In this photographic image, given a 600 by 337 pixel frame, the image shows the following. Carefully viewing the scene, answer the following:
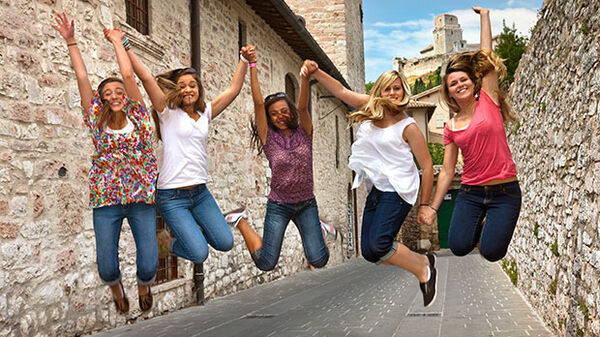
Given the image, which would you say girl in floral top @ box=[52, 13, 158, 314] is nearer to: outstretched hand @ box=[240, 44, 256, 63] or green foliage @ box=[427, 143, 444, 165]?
outstretched hand @ box=[240, 44, 256, 63]

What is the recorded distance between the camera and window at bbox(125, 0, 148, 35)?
8906 millimetres

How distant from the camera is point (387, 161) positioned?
12.2 feet

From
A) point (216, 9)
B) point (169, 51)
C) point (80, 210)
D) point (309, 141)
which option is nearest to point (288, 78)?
point (216, 9)

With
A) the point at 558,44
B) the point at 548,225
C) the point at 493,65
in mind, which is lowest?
the point at 548,225

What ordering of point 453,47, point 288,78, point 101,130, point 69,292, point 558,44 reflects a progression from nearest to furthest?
point 101,130, point 558,44, point 69,292, point 288,78, point 453,47

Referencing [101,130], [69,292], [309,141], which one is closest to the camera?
[101,130]

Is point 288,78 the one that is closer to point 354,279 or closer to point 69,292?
point 354,279

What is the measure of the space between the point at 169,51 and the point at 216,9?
2054mm

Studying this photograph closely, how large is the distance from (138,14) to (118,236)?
21.1ft

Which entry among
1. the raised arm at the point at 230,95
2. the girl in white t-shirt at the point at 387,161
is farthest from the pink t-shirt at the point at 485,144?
the raised arm at the point at 230,95

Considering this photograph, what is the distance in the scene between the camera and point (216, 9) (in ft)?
37.1

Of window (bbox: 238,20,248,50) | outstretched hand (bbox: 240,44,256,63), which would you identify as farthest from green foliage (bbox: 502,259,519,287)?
outstretched hand (bbox: 240,44,256,63)

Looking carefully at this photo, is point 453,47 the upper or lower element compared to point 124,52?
upper

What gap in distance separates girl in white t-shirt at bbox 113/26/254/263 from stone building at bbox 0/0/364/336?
1313mm
